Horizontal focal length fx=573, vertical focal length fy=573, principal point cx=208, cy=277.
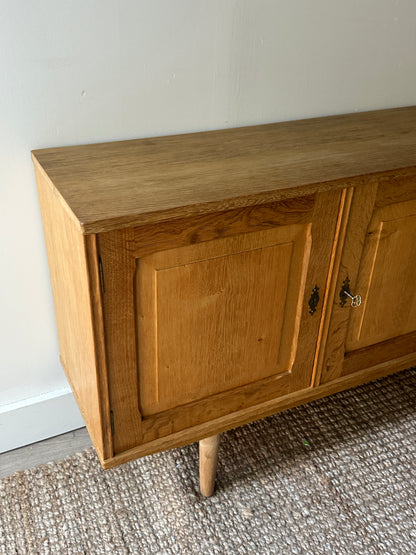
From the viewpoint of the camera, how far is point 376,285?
0.98 meters

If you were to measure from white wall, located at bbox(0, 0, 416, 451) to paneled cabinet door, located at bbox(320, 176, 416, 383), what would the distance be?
306mm

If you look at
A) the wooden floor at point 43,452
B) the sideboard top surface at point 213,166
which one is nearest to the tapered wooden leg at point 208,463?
the wooden floor at point 43,452

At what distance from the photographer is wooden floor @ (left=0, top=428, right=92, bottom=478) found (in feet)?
3.75

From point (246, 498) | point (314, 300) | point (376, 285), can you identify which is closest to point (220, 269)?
point (314, 300)

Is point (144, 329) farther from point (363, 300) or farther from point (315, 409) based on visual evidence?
point (315, 409)

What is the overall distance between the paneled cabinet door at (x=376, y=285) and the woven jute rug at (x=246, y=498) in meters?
0.22

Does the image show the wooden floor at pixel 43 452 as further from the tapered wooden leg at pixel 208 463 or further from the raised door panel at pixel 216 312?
the raised door panel at pixel 216 312

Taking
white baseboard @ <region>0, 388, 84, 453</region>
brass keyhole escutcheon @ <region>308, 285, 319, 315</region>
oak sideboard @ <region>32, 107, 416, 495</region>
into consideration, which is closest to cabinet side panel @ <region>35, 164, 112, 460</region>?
oak sideboard @ <region>32, 107, 416, 495</region>

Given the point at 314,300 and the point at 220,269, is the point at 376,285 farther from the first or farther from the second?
the point at 220,269

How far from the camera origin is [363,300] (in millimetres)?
986

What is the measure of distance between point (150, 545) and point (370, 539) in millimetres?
388

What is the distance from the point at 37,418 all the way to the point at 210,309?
1.76 feet

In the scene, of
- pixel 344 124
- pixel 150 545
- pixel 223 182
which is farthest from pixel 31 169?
pixel 150 545

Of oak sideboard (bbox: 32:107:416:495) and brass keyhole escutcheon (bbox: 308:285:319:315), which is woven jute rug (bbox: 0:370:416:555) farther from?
brass keyhole escutcheon (bbox: 308:285:319:315)
